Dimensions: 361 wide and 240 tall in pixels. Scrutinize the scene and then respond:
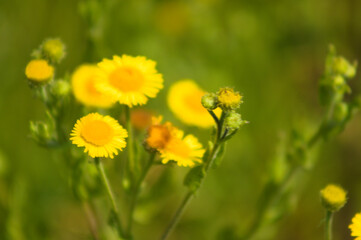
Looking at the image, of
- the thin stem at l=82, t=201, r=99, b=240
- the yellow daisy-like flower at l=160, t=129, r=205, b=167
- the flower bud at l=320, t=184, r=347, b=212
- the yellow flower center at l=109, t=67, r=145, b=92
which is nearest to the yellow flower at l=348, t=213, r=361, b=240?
the flower bud at l=320, t=184, r=347, b=212

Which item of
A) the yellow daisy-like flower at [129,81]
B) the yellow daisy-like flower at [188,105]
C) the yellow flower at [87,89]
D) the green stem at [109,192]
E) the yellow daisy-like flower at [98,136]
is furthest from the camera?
the yellow daisy-like flower at [188,105]

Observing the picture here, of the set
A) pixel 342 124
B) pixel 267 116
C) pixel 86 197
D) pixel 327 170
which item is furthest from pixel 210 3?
pixel 86 197

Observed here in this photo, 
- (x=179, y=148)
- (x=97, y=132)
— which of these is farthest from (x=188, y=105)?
(x=97, y=132)

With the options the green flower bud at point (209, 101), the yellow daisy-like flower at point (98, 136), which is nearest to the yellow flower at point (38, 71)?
the yellow daisy-like flower at point (98, 136)

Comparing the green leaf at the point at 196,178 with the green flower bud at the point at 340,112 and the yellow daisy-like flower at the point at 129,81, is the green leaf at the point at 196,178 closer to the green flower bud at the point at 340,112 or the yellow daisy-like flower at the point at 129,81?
the yellow daisy-like flower at the point at 129,81

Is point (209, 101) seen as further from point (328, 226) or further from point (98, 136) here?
point (328, 226)

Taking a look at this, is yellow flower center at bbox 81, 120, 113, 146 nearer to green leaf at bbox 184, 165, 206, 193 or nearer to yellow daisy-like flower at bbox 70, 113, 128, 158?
yellow daisy-like flower at bbox 70, 113, 128, 158

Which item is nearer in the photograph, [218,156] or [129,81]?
[218,156]
